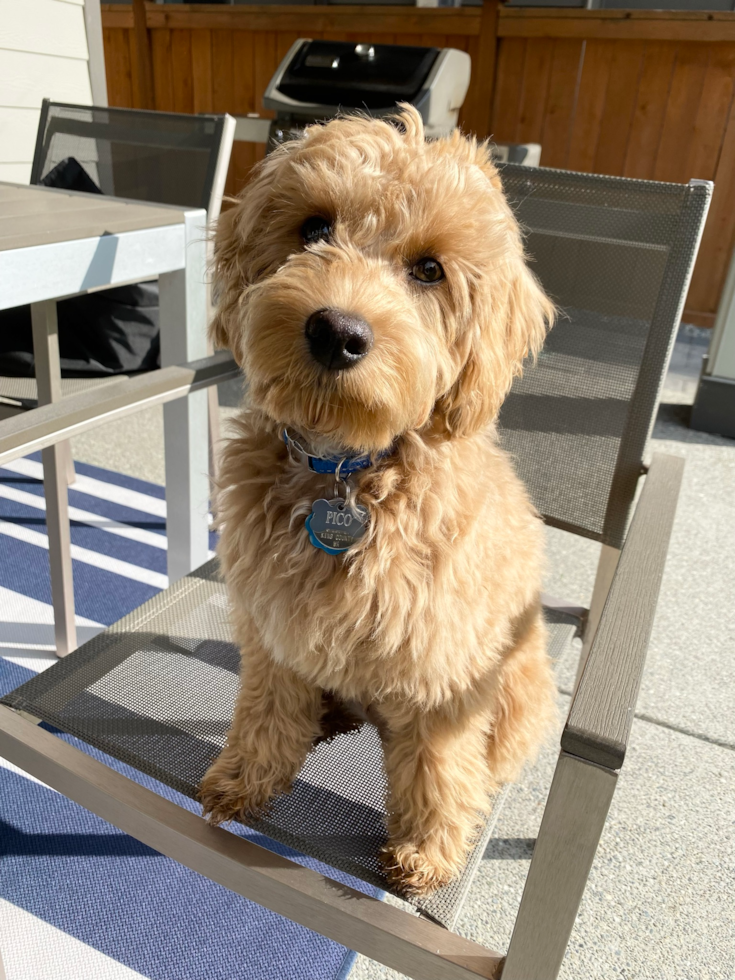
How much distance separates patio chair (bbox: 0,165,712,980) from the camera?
2.99ft

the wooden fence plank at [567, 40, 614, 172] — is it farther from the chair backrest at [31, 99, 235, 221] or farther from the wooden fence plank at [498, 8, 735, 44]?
the chair backrest at [31, 99, 235, 221]

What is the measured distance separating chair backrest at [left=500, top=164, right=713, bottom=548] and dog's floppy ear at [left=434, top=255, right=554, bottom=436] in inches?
22.1

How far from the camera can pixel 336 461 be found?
1194 mm

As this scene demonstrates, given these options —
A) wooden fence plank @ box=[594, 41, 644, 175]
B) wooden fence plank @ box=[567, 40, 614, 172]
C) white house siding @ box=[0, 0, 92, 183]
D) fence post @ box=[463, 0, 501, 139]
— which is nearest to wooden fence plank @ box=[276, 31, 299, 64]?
fence post @ box=[463, 0, 501, 139]

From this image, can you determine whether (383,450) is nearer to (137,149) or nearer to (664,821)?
(664,821)

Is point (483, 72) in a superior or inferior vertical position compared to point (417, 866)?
superior

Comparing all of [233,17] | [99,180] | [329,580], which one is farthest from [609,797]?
[233,17]

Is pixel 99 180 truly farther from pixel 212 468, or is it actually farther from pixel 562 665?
pixel 562 665

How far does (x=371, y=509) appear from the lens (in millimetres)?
1162

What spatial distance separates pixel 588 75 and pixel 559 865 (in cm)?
651

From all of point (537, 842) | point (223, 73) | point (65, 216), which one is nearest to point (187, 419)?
point (65, 216)

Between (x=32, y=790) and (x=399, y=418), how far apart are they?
4.65 feet

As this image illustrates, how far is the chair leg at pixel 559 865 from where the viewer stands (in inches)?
32.2

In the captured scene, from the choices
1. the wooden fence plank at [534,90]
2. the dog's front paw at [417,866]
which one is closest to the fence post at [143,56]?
the wooden fence plank at [534,90]
